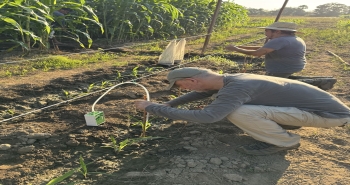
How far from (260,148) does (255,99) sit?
40cm

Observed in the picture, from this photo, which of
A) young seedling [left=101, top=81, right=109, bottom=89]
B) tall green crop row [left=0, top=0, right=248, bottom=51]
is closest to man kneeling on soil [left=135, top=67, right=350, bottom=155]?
young seedling [left=101, top=81, right=109, bottom=89]

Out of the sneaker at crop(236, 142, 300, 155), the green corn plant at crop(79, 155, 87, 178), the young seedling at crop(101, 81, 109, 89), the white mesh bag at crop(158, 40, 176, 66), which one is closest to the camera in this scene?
the green corn plant at crop(79, 155, 87, 178)

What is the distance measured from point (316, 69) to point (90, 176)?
5.14 m

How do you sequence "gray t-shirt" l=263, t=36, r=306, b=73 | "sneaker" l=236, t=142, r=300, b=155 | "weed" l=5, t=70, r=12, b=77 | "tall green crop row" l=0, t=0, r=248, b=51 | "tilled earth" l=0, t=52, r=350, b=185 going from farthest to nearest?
"tall green crop row" l=0, t=0, r=248, b=51, "weed" l=5, t=70, r=12, b=77, "gray t-shirt" l=263, t=36, r=306, b=73, "sneaker" l=236, t=142, r=300, b=155, "tilled earth" l=0, t=52, r=350, b=185

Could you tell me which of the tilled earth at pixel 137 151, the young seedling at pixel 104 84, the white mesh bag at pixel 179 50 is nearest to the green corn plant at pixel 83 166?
the tilled earth at pixel 137 151

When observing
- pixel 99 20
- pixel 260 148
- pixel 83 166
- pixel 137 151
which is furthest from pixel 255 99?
pixel 99 20

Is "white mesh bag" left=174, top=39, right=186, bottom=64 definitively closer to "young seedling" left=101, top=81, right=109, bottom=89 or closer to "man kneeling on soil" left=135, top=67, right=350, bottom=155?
"young seedling" left=101, top=81, right=109, bottom=89

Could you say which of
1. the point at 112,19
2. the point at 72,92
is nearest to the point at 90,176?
the point at 72,92

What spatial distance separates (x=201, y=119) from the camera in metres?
2.33

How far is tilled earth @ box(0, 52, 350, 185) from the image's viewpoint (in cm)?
233

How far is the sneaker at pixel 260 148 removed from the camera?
264 centimetres

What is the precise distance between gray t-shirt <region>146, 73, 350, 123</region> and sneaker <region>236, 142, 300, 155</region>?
0.33 meters

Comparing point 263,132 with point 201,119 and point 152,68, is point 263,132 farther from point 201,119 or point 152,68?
point 152,68

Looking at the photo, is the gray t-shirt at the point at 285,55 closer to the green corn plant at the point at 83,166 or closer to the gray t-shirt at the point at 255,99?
the gray t-shirt at the point at 255,99
